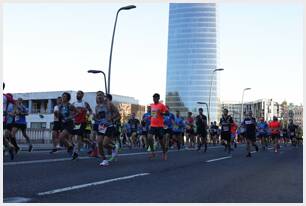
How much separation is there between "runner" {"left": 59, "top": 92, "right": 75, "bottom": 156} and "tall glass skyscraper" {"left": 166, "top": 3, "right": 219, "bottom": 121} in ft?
516

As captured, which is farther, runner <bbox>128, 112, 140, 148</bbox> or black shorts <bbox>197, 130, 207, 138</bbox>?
runner <bbox>128, 112, 140, 148</bbox>

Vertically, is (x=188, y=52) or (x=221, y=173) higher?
(x=188, y=52)

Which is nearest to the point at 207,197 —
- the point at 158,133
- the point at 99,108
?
the point at 99,108

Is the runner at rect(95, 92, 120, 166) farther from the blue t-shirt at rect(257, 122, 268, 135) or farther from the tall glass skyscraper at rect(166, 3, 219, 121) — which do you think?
the tall glass skyscraper at rect(166, 3, 219, 121)

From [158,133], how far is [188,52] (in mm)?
157899

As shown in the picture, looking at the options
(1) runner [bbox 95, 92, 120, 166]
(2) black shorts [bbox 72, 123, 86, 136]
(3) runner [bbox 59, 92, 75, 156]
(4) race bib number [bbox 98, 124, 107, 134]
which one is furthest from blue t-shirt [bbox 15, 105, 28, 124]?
(4) race bib number [bbox 98, 124, 107, 134]

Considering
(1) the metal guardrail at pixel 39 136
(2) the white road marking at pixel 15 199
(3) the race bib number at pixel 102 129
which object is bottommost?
(2) the white road marking at pixel 15 199

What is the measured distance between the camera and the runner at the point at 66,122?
13.4m

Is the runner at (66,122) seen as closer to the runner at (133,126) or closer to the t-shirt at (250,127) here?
the t-shirt at (250,127)

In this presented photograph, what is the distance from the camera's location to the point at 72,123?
45.1 ft

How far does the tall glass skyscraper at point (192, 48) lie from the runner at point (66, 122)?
157m

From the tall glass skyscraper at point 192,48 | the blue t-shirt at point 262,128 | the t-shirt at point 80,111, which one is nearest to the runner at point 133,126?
the blue t-shirt at point 262,128

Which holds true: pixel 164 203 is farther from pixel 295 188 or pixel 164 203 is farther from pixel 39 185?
pixel 295 188

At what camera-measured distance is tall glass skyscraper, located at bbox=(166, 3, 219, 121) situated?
16938 cm
